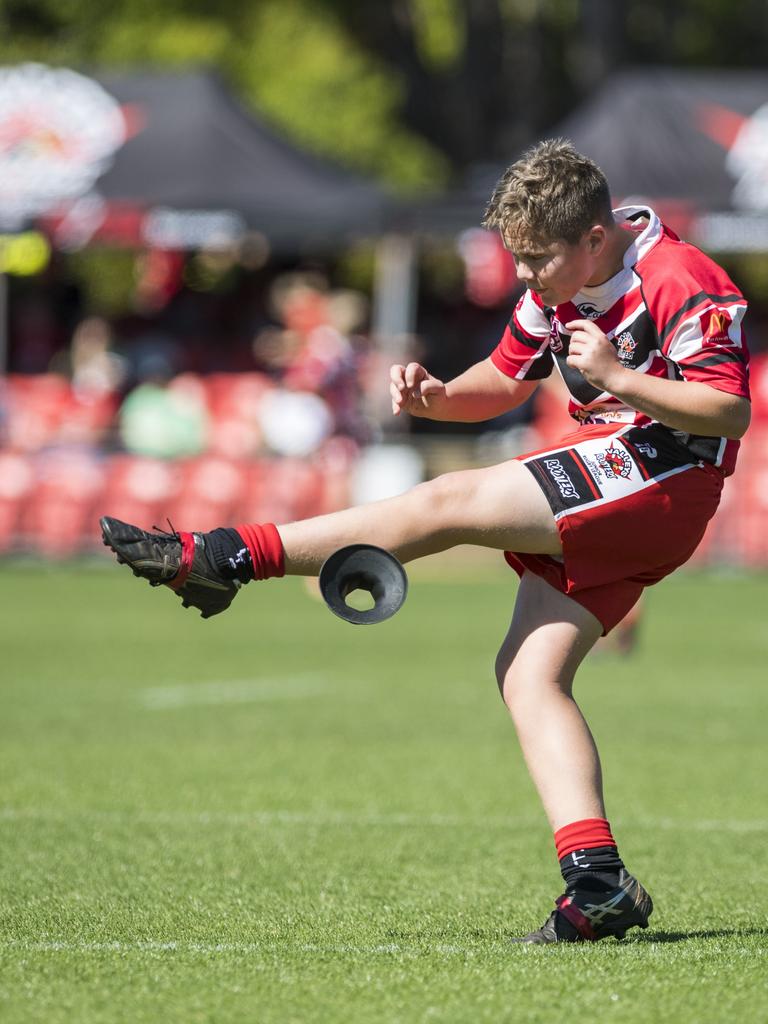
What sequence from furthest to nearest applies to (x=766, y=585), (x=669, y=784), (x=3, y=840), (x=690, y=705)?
(x=766, y=585)
(x=690, y=705)
(x=669, y=784)
(x=3, y=840)

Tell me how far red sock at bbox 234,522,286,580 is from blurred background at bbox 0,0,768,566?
37.4 feet

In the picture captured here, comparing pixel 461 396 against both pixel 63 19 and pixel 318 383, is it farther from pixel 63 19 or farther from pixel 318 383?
pixel 63 19

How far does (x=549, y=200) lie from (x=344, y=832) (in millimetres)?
2699

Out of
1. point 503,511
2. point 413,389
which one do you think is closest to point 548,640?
point 503,511

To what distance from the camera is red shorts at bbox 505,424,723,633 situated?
4.38 meters

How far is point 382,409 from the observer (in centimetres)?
2056

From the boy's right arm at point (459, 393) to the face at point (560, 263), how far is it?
1.73 feet

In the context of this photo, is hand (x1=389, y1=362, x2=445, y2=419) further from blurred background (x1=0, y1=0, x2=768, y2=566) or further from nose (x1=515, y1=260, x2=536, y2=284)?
blurred background (x1=0, y1=0, x2=768, y2=566)

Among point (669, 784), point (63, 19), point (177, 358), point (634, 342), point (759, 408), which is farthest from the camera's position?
point (63, 19)

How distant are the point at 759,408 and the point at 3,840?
15.9 m

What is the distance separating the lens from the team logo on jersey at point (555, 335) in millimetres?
4672

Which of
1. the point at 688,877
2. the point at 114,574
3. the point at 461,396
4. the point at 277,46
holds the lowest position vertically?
the point at 114,574

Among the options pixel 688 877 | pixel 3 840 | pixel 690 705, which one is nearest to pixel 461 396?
pixel 688 877

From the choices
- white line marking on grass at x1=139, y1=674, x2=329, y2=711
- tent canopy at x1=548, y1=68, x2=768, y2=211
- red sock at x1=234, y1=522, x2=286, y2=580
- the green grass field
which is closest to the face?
red sock at x1=234, y1=522, x2=286, y2=580
